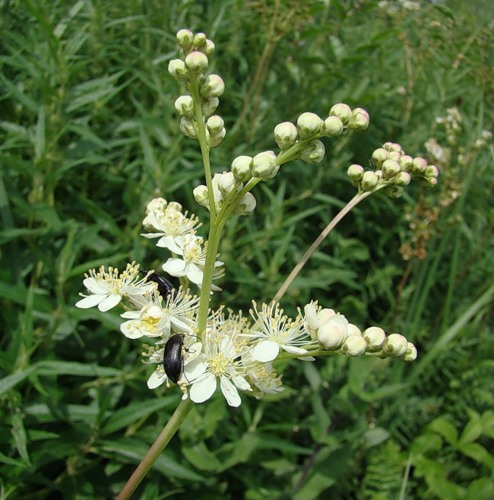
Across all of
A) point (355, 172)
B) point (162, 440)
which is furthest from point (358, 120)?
point (162, 440)

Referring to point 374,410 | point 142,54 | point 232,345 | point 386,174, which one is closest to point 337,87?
point 142,54

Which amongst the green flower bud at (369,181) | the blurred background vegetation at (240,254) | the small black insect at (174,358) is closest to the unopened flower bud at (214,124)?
the green flower bud at (369,181)

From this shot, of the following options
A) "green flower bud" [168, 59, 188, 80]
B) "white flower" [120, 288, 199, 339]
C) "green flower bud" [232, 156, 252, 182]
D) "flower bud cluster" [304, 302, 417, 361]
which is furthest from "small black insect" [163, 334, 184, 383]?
"green flower bud" [168, 59, 188, 80]

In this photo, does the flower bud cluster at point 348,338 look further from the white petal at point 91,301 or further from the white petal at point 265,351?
the white petal at point 91,301

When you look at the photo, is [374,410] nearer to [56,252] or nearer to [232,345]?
[56,252]

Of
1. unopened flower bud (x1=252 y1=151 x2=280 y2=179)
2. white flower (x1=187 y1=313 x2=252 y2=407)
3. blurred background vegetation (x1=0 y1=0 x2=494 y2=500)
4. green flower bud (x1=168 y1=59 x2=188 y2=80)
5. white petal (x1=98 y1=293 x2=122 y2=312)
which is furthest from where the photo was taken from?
blurred background vegetation (x1=0 y1=0 x2=494 y2=500)

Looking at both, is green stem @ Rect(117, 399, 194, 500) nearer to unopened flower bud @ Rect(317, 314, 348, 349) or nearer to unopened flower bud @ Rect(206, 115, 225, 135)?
unopened flower bud @ Rect(317, 314, 348, 349)

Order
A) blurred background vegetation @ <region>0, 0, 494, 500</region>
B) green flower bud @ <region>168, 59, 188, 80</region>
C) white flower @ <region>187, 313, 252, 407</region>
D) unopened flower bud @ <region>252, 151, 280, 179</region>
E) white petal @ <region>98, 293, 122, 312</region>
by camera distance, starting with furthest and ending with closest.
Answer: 1. blurred background vegetation @ <region>0, 0, 494, 500</region>
2. white petal @ <region>98, 293, 122, 312</region>
3. white flower @ <region>187, 313, 252, 407</region>
4. green flower bud @ <region>168, 59, 188, 80</region>
5. unopened flower bud @ <region>252, 151, 280, 179</region>
